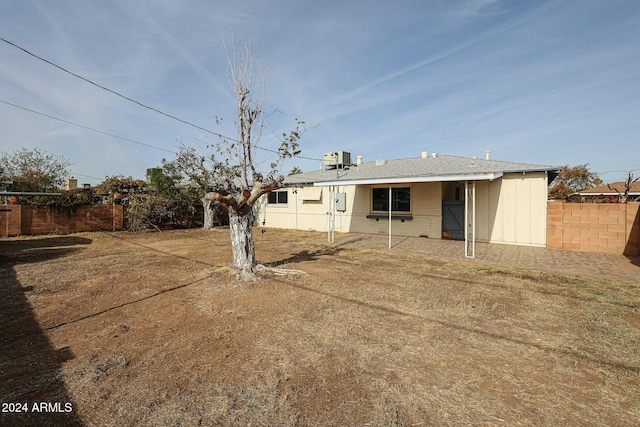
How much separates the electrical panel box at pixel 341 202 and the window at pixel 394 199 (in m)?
1.36

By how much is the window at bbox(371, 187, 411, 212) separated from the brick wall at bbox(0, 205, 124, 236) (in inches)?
509

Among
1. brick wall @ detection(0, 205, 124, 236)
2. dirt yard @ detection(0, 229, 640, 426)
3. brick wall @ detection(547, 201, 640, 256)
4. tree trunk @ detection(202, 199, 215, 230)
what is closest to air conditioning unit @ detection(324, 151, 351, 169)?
tree trunk @ detection(202, 199, 215, 230)

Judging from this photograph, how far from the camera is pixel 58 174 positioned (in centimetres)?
2572

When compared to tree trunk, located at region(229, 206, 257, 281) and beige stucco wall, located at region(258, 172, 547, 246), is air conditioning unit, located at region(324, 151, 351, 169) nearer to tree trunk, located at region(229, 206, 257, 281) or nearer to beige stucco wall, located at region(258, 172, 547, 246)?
beige stucco wall, located at region(258, 172, 547, 246)

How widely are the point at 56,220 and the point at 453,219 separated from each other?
1752cm

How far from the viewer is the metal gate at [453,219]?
11570 mm

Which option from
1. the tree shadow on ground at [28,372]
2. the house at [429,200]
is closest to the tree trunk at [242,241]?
the house at [429,200]

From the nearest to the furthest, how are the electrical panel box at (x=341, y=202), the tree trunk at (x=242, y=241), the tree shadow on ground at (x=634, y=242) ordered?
the tree trunk at (x=242, y=241)
the tree shadow on ground at (x=634, y=242)
the electrical panel box at (x=341, y=202)

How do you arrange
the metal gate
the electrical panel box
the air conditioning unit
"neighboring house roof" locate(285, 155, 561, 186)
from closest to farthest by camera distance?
"neighboring house roof" locate(285, 155, 561, 186) → the metal gate → the electrical panel box → the air conditioning unit

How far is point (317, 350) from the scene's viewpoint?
126 inches

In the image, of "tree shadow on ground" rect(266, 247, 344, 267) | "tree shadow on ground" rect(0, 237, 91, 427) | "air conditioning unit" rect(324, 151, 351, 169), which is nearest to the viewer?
"tree shadow on ground" rect(0, 237, 91, 427)

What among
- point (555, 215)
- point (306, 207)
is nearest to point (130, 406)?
point (555, 215)

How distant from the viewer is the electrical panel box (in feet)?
45.5

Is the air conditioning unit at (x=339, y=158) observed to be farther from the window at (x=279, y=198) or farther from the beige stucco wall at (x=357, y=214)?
the window at (x=279, y=198)
